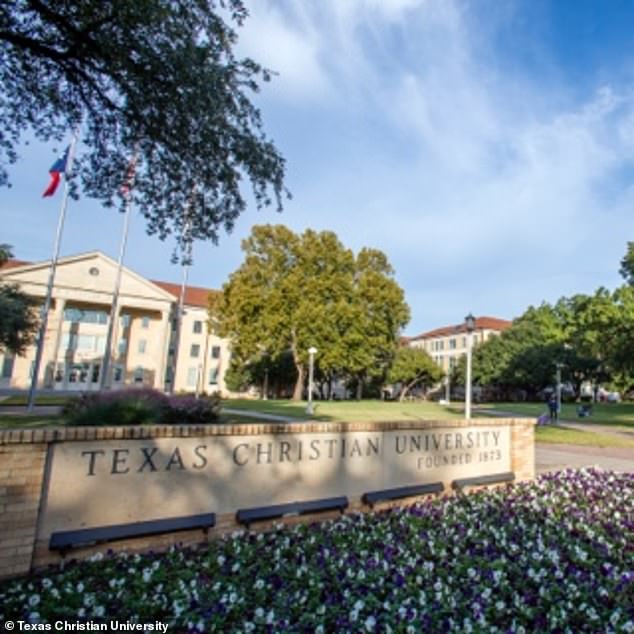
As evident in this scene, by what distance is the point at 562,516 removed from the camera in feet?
20.0

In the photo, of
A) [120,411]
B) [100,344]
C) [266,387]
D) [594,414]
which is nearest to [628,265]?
[594,414]

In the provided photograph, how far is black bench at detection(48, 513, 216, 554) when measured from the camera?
13.2ft

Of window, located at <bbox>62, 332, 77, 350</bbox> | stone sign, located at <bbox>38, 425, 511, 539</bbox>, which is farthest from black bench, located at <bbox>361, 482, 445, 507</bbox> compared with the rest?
window, located at <bbox>62, 332, 77, 350</bbox>

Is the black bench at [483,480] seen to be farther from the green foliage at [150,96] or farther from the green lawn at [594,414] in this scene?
the green lawn at [594,414]

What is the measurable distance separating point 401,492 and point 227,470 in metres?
2.65

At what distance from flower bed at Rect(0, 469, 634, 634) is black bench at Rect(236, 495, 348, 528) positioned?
0.83ft

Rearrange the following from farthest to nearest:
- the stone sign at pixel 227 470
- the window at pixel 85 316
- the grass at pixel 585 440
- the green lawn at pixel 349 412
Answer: the window at pixel 85 316 < the green lawn at pixel 349 412 < the grass at pixel 585 440 < the stone sign at pixel 227 470

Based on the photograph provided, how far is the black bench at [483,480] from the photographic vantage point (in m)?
7.38

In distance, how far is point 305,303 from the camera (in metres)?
41.3

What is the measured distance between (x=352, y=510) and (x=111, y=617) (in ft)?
11.8

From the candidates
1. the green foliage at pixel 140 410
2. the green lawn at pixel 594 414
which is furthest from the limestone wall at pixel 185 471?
the green lawn at pixel 594 414

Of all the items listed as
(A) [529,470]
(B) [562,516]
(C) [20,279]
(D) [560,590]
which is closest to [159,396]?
(A) [529,470]

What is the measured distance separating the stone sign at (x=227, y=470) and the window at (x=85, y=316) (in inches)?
2076

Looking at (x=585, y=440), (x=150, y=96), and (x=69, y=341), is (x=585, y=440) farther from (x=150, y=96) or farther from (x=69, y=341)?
(x=69, y=341)
